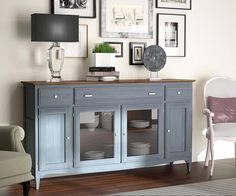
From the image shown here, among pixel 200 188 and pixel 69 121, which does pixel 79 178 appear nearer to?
pixel 69 121

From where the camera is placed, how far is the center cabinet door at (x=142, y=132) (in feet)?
15.4

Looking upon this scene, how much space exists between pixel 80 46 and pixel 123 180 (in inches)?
52.1

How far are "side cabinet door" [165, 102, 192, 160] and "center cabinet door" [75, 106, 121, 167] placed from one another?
1.75ft

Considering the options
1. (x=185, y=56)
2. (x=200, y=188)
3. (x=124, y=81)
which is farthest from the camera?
(x=185, y=56)

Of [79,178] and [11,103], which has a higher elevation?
[11,103]

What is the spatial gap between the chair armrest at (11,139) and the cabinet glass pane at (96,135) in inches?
28.8

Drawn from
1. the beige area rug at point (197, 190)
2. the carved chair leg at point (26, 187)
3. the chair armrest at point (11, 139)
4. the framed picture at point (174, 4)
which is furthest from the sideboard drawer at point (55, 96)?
the framed picture at point (174, 4)

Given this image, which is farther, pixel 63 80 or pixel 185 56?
pixel 185 56

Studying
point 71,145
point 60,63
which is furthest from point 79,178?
point 60,63

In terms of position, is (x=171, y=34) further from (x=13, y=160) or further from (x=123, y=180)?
(x=13, y=160)

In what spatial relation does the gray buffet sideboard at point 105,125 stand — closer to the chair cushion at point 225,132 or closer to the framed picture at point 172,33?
the chair cushion at point 225,132

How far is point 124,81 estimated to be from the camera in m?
4.66

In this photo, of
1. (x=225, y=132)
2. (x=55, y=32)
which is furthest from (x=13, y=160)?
(x=225, y=132)

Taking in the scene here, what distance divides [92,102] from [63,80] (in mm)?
407
